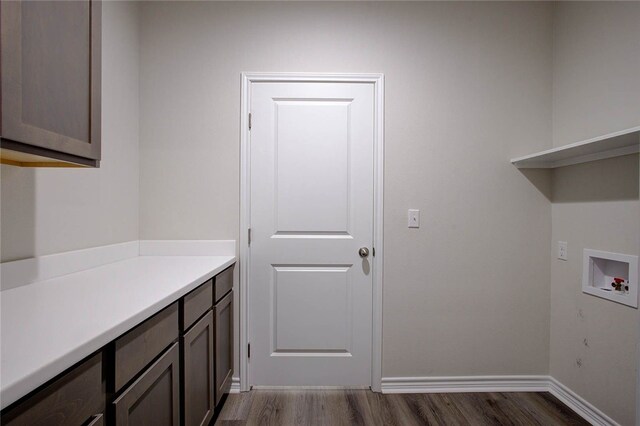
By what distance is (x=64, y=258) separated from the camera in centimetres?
144

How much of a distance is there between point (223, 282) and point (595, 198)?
7.04 feet

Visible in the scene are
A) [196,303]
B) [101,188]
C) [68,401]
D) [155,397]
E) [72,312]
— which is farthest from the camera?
[101,188]

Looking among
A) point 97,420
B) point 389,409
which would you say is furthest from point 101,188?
point 389,409

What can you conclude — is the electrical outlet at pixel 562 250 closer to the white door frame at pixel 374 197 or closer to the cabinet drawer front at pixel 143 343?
the white door frame at pixel 374 197

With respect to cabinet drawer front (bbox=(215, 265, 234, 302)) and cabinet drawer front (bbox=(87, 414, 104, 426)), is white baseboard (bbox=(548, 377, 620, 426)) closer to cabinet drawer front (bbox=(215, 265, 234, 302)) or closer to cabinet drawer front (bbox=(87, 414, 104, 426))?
cabinet drawer front (bbox=(215, 265, 234, 302))

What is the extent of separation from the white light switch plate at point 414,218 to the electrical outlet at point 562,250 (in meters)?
0.90

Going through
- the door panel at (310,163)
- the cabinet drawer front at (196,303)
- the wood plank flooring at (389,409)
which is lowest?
the wood plank flooring at (389,409)

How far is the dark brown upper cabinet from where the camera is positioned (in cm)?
85

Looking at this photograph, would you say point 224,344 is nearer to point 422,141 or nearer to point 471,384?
point 471,384

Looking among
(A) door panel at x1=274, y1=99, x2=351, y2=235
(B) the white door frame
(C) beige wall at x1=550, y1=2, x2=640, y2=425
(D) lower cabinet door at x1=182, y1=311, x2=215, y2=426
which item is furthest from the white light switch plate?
(D) lower cabinet door at x1=182, y1=311, x2=215, y2=426

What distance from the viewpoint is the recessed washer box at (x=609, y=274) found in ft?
5.24

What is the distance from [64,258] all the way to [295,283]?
3.97 feet

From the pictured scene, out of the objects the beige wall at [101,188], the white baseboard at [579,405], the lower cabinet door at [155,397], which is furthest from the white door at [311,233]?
the white baseboard at [579,405]

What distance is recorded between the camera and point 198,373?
1.47 meters
